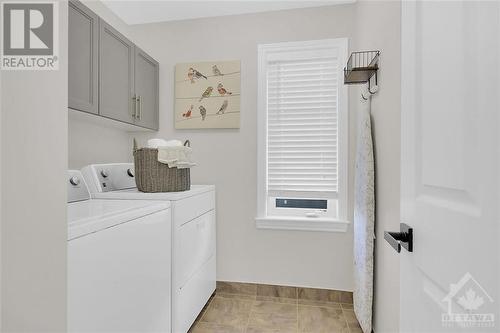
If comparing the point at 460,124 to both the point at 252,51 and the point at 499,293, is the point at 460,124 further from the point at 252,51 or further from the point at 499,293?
the point at 252,51

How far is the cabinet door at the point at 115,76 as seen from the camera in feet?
5.78

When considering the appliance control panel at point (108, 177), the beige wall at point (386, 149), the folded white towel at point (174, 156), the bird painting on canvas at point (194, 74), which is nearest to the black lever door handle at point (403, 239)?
the beige wall at point (386, 149)

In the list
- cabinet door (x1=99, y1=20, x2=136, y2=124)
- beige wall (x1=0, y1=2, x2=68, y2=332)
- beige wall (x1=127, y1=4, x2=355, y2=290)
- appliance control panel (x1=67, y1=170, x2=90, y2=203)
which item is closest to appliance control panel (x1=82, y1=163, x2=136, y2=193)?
appliance control panel (x1=67, y1=170, x2=90, y2=203)

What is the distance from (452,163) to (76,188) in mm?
1795

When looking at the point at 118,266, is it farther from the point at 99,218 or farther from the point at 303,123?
the point at 303,123

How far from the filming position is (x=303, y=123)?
93.7 inches

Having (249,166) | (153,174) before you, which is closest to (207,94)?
(249,166)

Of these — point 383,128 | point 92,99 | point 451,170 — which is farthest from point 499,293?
point 92,99

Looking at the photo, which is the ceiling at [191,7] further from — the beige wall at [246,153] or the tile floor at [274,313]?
the tile floor at [274,313]

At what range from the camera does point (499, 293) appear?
456 mm

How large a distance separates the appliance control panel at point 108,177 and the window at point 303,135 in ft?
3.58

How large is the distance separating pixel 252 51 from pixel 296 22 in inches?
→ 17.6

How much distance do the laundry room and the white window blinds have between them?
14mm

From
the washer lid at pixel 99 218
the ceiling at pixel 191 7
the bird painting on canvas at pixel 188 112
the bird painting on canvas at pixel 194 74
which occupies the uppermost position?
the ceiling at pixel 191 7
